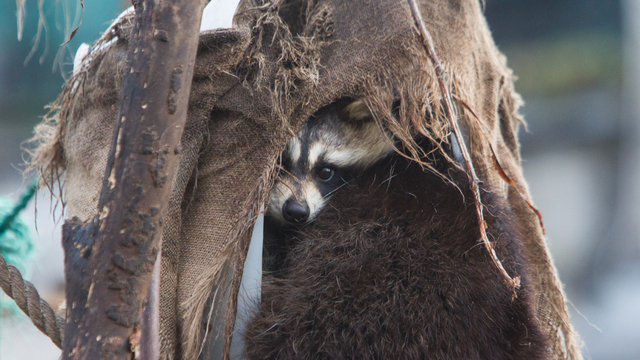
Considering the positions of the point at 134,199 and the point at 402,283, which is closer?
the point at 134,199

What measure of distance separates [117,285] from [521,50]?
11.0 feet

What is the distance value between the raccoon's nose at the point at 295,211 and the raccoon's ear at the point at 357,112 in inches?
14.2

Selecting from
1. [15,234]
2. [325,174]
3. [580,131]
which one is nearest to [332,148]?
[325,174]

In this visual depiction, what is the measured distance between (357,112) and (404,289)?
0.70 metres

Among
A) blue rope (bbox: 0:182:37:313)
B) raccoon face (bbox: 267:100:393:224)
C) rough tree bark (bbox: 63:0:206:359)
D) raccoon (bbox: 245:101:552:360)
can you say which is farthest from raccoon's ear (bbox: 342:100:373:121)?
blue rope (bbox: 0:182:37:313)

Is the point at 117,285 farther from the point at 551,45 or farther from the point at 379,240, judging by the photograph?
the point at 551,45

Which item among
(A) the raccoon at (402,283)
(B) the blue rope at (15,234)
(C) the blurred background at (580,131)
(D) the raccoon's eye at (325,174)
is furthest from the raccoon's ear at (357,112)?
(C) the blurred background at (580,131)

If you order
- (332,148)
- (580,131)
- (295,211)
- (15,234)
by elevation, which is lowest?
(580,131)

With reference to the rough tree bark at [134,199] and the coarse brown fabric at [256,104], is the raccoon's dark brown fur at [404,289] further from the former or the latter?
the rough tree bark at [134,199]

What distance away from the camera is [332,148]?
4.31 ft

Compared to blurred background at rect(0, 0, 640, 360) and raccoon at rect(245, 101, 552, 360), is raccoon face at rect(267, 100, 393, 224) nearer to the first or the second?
raccoon at rect(245, 101, 552, 360)

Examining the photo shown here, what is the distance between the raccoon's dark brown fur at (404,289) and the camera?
704 millimetres

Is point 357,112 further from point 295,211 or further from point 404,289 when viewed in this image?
point 404,289

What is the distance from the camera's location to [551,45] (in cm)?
304
